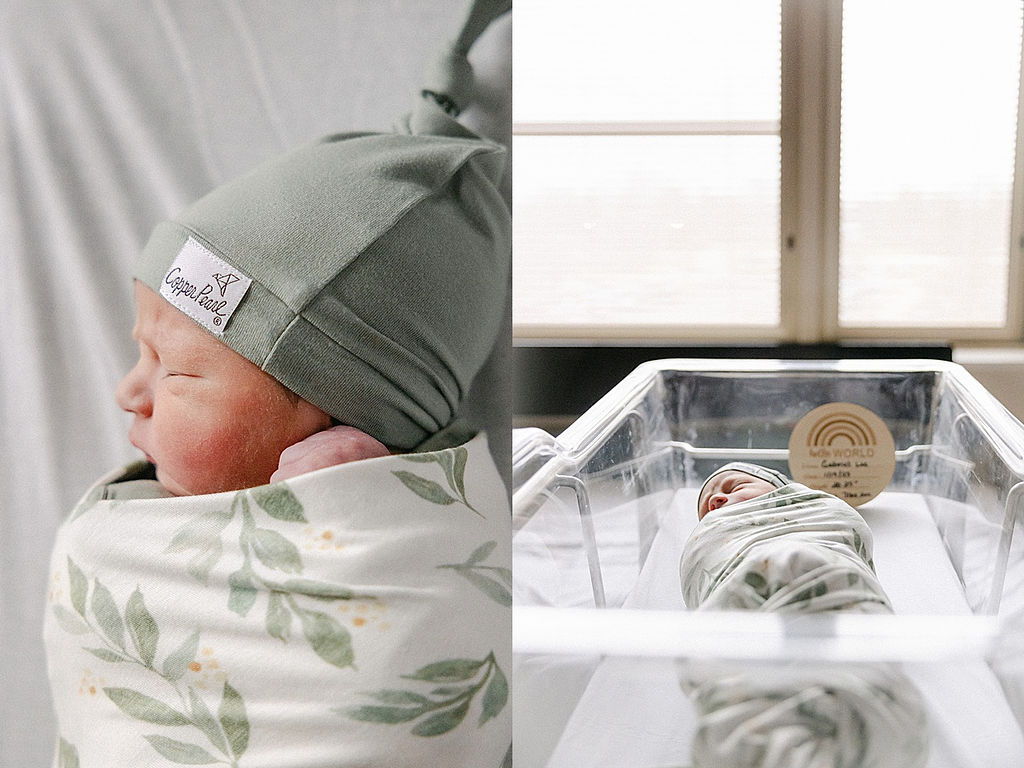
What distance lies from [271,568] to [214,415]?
3.1 inches

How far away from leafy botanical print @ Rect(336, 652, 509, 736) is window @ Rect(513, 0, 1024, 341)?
0.19 m

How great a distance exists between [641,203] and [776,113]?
3cm

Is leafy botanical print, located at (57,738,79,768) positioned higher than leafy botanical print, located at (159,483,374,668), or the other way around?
leafy botanical print, located at (159,483,374,668)

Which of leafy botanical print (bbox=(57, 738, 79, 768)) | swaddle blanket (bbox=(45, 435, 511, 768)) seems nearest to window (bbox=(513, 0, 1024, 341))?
swaddle blanket (bbox=(45, 435, 511, 768))

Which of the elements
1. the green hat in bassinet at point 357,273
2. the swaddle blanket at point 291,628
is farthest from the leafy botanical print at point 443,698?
the green hat in bassinet at point 357,273

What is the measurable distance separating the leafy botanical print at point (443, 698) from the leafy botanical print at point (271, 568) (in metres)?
0.02

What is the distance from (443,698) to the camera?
1.08ft

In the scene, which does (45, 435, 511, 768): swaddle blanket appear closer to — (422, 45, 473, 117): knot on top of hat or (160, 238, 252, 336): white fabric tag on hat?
(160, 238, 252, 336): white fabric tag on hat

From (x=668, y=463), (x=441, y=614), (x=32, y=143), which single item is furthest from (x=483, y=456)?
(x=32, y=143)

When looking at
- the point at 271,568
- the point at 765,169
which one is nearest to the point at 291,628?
the point at 271,568

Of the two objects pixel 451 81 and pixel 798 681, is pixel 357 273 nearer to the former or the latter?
pixel 451 81

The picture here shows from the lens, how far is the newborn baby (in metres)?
0.37

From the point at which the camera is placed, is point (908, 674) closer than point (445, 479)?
Yes

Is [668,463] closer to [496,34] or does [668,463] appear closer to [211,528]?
[211,528]
